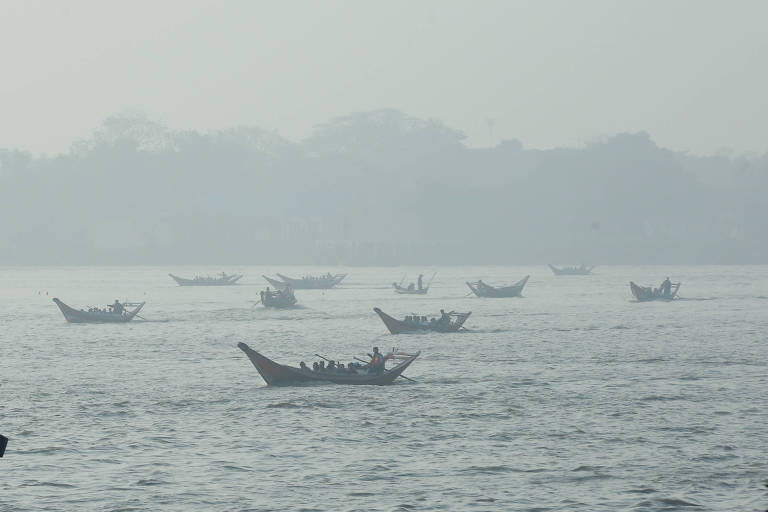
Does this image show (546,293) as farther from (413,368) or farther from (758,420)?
(758,420)

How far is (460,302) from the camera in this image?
111000mm

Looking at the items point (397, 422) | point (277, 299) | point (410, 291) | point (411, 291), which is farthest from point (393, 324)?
point (411, 291)

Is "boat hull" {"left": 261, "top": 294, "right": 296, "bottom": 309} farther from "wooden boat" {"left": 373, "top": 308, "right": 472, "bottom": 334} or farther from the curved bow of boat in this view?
"wooden boat" {"left": 373, "top": 308, "right": 472, "bottom": 334}

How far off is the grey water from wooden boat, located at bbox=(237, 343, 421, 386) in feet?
1.50

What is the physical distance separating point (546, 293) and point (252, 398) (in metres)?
81.2

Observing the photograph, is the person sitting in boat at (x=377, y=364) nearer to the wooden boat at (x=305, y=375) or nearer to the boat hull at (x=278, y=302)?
the wooden boat at (x=305, y=375)

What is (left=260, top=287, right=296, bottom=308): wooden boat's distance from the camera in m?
97.8

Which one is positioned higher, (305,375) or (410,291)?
(410,291)

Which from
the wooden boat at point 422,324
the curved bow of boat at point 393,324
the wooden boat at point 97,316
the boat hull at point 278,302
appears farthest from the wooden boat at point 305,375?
the boat hull at point 278,302

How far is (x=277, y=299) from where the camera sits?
9806 centimetres

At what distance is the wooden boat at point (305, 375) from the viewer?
4744 cm

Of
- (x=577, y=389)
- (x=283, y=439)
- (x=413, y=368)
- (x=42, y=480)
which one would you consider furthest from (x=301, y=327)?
(x=42, y=480)

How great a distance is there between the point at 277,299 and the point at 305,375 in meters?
50.7

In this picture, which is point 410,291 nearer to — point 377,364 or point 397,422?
point 377,364
